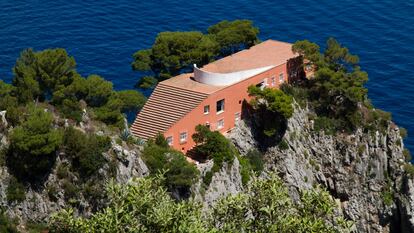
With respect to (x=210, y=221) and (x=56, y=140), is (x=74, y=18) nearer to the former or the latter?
(x=56, y=140)

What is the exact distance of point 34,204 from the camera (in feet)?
215

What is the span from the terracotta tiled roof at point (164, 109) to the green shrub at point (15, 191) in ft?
57.4

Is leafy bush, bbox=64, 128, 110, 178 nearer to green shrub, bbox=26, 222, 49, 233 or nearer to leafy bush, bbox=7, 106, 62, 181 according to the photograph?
leafy bush, bbox=7, 106, 62, 181

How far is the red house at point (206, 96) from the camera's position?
263ft

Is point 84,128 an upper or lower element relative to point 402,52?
upper

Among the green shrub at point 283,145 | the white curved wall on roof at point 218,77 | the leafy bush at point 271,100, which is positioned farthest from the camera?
the green shrub at point 283,145

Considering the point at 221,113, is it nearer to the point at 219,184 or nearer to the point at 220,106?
the point at 220,106

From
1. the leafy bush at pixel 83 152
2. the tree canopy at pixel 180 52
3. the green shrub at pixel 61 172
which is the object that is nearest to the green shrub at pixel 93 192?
the leafy bush at pixel 83 152

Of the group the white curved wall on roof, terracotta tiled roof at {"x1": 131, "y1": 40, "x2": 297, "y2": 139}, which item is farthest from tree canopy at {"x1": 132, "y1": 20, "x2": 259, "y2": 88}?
the white curved wall on roof

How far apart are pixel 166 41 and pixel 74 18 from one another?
1778 inches

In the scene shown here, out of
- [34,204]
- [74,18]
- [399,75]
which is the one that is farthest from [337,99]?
[74,18]

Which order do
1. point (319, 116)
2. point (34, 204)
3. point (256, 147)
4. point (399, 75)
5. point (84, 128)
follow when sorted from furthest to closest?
point (399, 75)
point (319, 116)
point (256, 147)
point (84, 128)
point (34, 204)

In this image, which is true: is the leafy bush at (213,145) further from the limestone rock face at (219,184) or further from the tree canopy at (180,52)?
the tree canopy at (180,52)

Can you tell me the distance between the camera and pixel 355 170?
9394 centimetres
